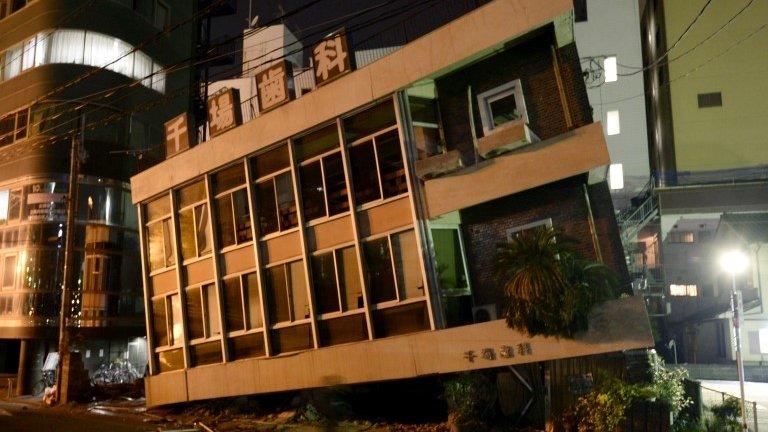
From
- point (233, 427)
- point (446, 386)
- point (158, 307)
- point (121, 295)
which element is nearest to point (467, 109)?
point (446, 386)

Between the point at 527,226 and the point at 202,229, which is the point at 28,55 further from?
Answer: the point at 527,226

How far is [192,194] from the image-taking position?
20.8 meters

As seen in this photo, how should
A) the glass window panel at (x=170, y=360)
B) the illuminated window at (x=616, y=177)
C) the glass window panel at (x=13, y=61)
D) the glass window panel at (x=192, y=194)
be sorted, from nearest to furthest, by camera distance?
the glass window panel at (x=192, y=194) < the glass window panel at (x=170, y=360) < the glass window panel at (x=13, y=61) < the illuminated window at (x=616, y=177)

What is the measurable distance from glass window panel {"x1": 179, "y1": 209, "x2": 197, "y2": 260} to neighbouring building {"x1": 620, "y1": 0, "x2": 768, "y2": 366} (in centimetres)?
1896

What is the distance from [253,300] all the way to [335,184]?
469 cm

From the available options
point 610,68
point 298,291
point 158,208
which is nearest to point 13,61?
point 158,208

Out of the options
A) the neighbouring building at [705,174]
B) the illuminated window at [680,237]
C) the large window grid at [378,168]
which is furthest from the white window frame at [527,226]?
the illuminated window at [680,237]

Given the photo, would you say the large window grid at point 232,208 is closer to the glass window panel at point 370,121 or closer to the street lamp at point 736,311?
the glass window panel at point 370,121

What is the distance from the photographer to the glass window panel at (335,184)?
55.1ft

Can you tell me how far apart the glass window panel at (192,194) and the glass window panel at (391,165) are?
7.28 metres

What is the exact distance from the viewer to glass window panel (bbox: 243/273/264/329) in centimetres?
1870

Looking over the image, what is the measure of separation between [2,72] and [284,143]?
24432 mm

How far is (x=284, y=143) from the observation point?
58.9ft

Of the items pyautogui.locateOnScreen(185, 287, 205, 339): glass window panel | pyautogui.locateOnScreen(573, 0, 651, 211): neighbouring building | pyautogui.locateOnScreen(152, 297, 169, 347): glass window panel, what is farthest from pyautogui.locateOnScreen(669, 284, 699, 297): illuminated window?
pyautogui.locateOnScreen(152, 297, 169, 347): glass window panel
